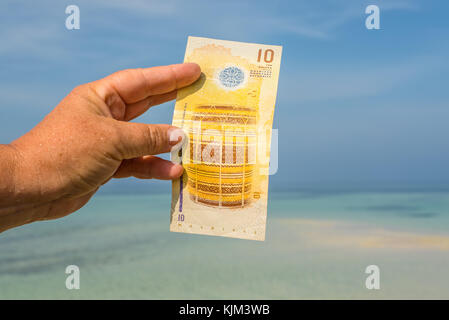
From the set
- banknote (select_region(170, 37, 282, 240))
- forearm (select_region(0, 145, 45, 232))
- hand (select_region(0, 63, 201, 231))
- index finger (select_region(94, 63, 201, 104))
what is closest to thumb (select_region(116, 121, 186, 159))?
hand (select_region(0, 63, 201, 231))

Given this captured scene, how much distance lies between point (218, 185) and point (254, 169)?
235 mm

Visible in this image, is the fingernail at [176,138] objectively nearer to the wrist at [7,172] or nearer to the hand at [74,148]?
the hand at [74,148]

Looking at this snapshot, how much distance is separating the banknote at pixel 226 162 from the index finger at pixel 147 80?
0.15 metres

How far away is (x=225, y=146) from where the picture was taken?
2.26 metres

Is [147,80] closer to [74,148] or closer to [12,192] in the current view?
[74,148]

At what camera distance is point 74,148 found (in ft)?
6.13

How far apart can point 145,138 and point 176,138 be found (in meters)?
0.23

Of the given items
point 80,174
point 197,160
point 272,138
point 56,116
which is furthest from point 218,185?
point 56,116

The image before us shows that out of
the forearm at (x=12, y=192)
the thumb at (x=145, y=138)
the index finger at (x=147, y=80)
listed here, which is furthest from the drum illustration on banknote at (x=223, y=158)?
the forearm at (x=12, y=192)

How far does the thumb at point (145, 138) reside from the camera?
1.95m

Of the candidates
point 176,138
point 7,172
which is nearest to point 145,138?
point 176,138

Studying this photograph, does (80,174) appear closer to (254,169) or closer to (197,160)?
(197,160)

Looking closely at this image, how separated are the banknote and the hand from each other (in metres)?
0.19

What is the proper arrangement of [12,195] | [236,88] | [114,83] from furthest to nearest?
[236,88] < [114,83] < [12,195]
